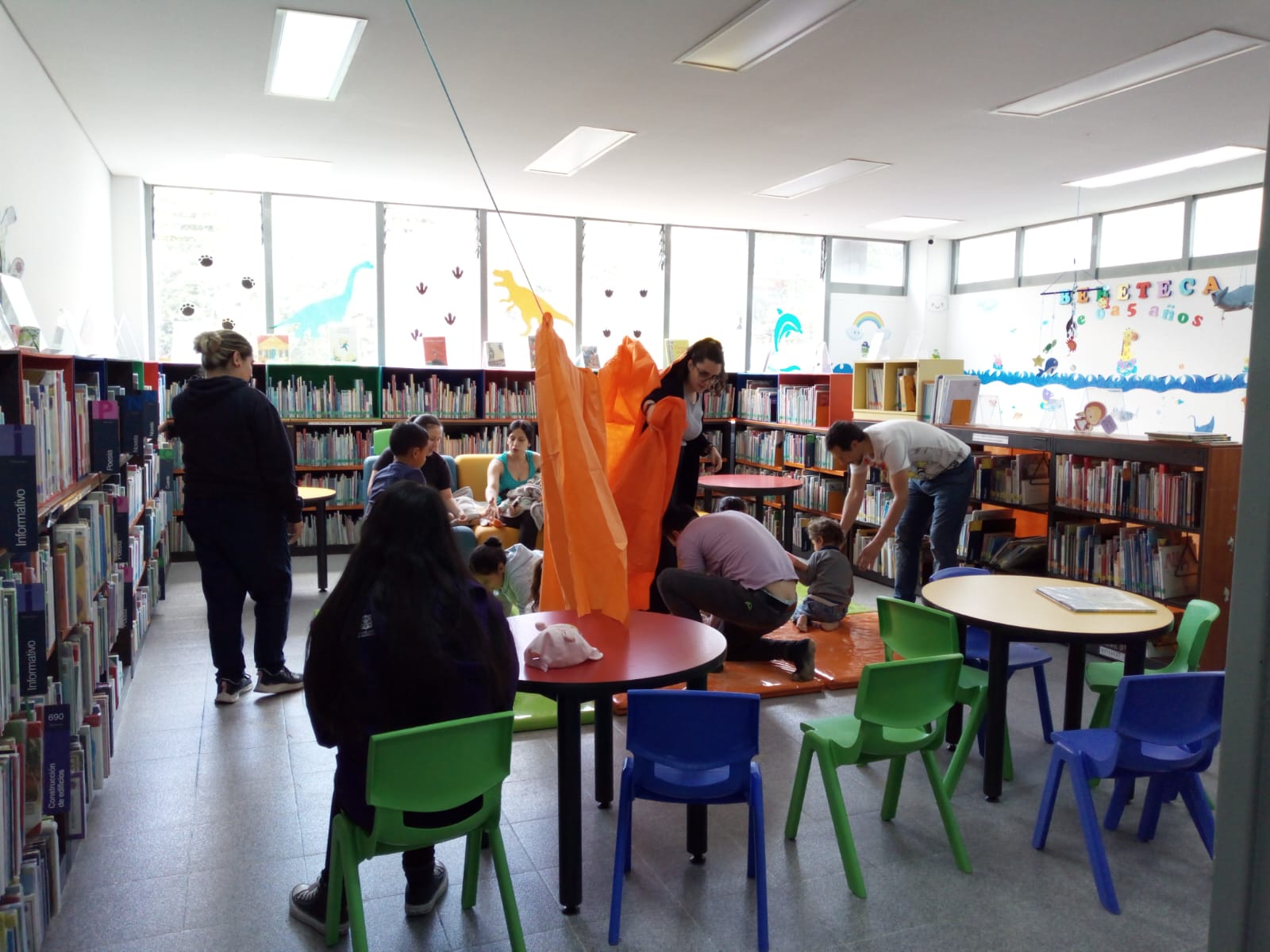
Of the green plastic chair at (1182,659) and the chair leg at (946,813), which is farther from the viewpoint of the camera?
the green plastic chair at (1182,659)

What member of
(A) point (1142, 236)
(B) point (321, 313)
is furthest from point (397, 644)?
(A) point (1142, 236)

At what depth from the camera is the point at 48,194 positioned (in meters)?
4.97

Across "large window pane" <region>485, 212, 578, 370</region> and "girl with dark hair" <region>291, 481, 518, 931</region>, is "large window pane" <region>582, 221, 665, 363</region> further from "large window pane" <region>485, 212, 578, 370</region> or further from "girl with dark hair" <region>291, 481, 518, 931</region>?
"girl with dark hair" <region>291, 481, 518, 931</region>

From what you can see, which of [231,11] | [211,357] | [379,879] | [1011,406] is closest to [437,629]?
[379,879]

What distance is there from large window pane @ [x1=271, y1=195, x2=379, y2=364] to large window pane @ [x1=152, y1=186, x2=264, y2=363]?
200 millimetres

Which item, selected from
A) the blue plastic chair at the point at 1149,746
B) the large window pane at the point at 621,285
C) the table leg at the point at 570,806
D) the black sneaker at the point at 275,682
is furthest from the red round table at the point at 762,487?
the table leg at the point at 570,806

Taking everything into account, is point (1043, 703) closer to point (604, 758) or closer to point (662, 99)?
point (604, 758)

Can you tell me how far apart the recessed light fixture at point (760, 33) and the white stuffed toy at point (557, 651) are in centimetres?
299

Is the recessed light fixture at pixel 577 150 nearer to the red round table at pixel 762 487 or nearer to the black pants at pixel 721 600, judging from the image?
the red round table at pixel 762 487

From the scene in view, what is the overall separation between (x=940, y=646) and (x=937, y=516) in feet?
8.12

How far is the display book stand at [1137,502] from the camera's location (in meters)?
4.49

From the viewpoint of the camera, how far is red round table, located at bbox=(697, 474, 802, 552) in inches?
268

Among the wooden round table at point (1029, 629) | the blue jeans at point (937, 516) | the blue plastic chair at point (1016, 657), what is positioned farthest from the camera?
the blue jeans at point (937, 516)

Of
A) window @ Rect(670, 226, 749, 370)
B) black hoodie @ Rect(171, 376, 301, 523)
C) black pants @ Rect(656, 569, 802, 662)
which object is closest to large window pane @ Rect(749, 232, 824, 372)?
window @ Rect(670, 226, 749, 370)
